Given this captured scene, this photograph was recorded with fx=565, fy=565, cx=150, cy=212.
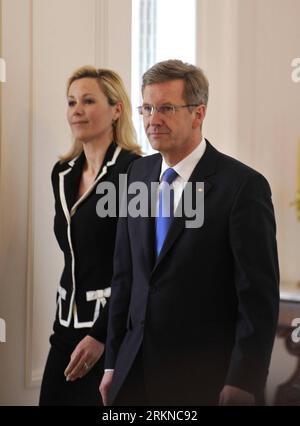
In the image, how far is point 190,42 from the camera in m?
2.01

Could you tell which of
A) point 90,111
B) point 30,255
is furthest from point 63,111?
point 30,255

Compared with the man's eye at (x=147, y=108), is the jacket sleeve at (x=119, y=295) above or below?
below

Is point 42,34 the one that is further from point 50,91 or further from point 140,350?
point 140,350

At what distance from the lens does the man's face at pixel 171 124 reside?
1594 millimetres

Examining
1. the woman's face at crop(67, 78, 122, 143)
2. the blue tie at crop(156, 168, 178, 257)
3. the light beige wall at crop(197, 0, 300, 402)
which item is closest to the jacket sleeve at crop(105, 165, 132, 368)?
the blue tie at crop(156, 168, 178, 257)

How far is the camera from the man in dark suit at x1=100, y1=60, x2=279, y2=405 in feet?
4.79

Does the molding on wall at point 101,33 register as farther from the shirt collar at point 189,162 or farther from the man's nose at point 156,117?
the shirt collar at point 189,162

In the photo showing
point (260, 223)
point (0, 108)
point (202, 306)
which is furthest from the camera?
point (0, 108)

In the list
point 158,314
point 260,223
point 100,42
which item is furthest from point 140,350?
point 100,42

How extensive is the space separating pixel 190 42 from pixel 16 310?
1131 mm

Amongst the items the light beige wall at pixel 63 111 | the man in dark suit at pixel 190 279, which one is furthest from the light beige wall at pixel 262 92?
the man in dark suit at pixel 190 279

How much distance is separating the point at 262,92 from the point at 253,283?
93 centimetres

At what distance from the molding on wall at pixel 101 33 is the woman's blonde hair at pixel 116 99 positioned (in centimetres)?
5

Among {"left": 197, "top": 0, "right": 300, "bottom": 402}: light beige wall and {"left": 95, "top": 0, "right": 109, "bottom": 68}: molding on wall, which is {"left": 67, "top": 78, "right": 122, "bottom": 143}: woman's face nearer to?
{"left": 95, "top": 0, "right": 109, "bottom": 68}: molding on wall
